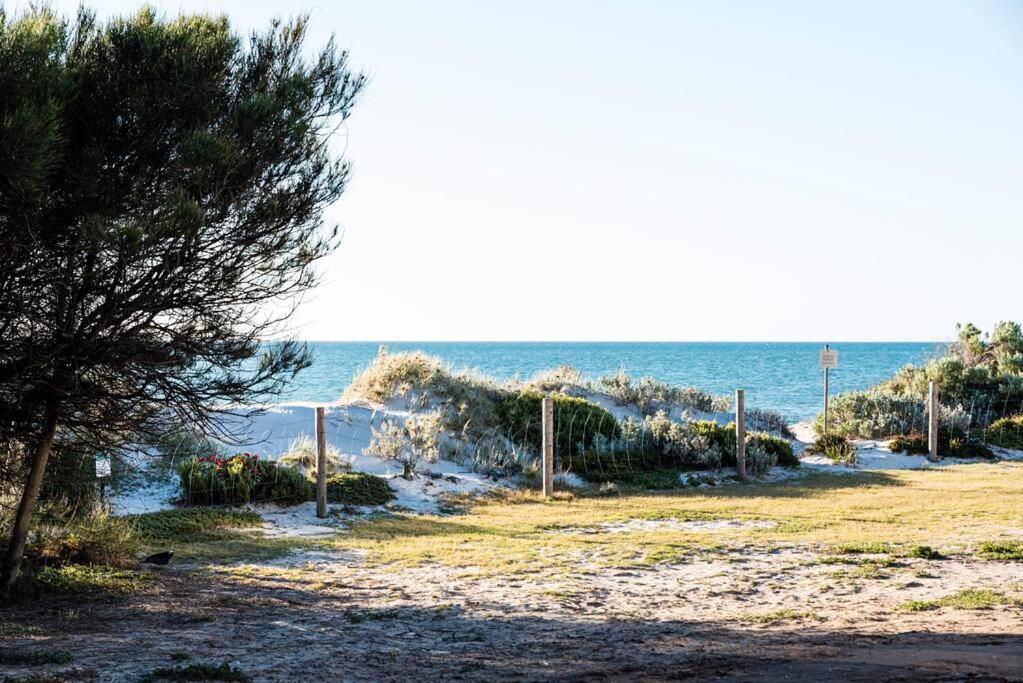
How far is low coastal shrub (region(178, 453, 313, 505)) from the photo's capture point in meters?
13.5

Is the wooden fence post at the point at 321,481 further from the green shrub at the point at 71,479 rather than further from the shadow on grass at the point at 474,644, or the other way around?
the shadow on grass at the point at 474,644

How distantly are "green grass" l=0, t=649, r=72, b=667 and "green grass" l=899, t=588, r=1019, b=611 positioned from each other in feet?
19.9

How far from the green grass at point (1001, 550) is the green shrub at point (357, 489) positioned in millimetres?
8050

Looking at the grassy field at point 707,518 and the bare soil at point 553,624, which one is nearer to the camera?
the bare soil at point 553,624

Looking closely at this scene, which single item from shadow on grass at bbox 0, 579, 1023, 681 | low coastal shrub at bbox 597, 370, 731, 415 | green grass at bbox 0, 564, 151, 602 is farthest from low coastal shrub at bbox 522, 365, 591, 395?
shadow on grass at bbox 0, 579, 1023, 681

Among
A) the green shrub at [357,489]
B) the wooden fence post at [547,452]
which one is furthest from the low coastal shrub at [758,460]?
the green shrub at [357,489]

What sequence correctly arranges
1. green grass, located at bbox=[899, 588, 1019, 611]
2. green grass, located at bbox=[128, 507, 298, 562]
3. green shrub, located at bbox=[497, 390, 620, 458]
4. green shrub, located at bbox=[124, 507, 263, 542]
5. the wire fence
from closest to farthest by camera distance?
1. green grass, located at bbox=[899, 588, 1019, 611]
2. green grass, located at bbox=[128, 507, 298, 562]
3. green shrub, located at bbox=[124, 507, 263, 542]
4. the wire fence
5. green shrub, located at bbox=[497, 390, 620, 458]

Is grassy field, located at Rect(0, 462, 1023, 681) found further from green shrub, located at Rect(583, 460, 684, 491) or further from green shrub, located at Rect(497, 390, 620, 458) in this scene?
green shrub, located at Rect(497, 390, 620, 458)

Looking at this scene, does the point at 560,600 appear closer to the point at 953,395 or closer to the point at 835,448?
the point at 835,448

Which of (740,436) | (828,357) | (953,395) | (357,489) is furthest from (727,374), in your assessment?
(357,489)

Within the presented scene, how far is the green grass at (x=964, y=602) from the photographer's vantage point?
24.8 ft

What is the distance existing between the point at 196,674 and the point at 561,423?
1362 cm

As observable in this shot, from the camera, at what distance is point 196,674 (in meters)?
5.83

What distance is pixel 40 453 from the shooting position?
802 cm
